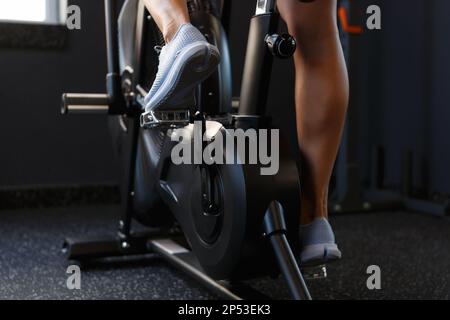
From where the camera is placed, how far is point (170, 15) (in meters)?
1.11

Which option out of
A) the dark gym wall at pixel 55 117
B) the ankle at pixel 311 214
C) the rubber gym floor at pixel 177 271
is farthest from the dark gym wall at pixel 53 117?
the ankle at pixel 311 214

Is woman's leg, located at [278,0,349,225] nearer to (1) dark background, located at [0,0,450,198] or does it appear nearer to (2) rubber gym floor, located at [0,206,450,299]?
(2) rubber gym floor, located at [0,206,450,299]

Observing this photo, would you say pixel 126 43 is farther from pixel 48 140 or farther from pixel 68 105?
pixel 48 140

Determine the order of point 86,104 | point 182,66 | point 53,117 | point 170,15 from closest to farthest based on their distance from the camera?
point 182,66, point 170,15, point 86,104, point 53,117

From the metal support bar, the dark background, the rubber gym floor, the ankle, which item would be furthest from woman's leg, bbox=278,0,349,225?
the dark background

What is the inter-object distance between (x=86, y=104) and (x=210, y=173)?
60cm

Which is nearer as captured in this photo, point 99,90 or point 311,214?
point 311,214

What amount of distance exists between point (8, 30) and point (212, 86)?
5.41 ft

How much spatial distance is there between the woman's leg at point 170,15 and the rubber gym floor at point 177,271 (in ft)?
2.09

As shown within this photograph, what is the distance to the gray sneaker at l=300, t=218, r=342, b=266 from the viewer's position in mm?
1115

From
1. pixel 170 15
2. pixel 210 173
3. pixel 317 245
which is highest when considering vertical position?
pixel 170 15

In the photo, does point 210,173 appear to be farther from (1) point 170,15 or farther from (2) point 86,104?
(2) point 86,104

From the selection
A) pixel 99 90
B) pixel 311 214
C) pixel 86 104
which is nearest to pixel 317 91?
pixel 311 214

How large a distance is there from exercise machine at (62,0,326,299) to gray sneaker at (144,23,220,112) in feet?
0.34
